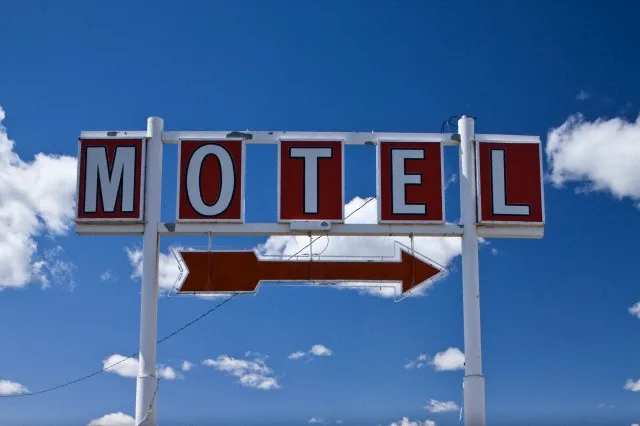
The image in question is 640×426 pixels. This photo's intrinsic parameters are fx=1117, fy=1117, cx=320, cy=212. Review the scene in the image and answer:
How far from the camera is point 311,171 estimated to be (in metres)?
20.1

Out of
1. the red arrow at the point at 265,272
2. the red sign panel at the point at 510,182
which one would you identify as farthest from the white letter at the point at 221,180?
the red sign panel at the point at 510,182

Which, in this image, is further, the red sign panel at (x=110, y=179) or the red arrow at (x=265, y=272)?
the red sign panel at (x=110, y=179)

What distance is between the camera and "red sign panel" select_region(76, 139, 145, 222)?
20.0 m

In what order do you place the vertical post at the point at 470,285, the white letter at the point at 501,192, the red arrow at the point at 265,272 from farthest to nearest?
1. the white letter at the point at 501,192
2. the red arrow at the point at 265,272
3. the vertical post at the point at 470,285

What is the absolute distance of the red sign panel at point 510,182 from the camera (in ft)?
66.1

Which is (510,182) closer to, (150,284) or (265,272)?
(265,272)

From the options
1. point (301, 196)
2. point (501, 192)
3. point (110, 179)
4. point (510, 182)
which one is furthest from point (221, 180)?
point (510, 182)

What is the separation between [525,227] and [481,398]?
126 inches

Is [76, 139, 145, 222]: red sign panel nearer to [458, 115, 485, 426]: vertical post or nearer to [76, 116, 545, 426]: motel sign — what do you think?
[76, 116, 545, 426]: motel sign

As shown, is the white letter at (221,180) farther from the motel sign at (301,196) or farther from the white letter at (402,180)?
the white letter at (402,180)

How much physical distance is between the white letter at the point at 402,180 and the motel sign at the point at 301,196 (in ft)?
0.06

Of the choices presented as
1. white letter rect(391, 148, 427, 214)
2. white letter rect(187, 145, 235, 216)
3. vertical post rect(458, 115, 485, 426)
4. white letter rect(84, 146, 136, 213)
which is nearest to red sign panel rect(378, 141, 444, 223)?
white letter rect(391, 148, 427, 214)

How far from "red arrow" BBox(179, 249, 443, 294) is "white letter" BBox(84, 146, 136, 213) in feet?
5.28

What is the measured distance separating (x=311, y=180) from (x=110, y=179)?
3620mm
